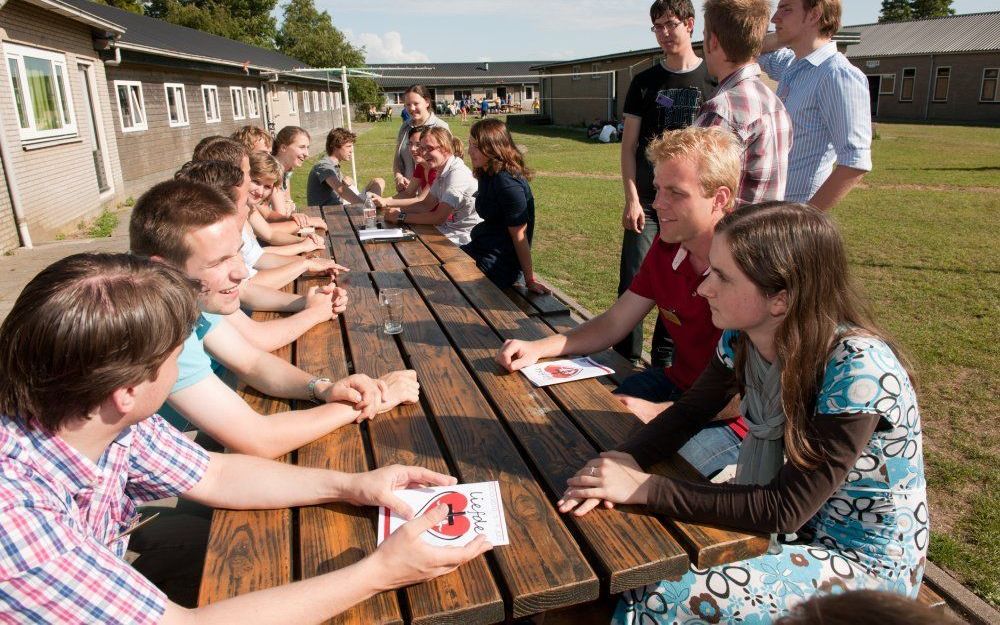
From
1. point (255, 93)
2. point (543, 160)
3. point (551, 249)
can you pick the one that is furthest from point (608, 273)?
point (255, 93)

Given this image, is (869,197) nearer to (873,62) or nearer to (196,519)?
(196,519)

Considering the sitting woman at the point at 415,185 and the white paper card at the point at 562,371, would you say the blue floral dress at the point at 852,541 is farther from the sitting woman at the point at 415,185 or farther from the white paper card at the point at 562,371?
the sitting woman at the point at 415,185

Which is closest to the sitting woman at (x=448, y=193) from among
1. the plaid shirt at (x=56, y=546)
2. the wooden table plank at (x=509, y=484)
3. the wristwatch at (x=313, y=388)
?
the wooden table plank at (x=509, y=484)

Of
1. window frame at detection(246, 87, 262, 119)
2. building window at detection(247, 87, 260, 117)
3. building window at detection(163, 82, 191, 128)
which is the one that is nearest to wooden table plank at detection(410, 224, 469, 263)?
building window at detection(163, 82, 191, 128)

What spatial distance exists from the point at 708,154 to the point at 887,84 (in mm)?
41549

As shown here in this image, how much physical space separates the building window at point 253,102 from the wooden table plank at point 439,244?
76.6 feet

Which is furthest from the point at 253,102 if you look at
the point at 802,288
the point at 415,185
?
the point at 802,288

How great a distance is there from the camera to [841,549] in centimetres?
168

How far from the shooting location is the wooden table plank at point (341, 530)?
130 centimetres

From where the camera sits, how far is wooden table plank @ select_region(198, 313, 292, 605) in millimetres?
1362

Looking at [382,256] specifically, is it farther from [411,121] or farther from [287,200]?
[411,121]

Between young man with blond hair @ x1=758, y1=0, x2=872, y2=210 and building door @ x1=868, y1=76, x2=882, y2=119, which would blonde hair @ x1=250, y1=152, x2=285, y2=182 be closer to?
young man with blond hair @ x1=758, y1=0, x2=872, y2=210

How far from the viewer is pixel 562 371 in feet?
7.83

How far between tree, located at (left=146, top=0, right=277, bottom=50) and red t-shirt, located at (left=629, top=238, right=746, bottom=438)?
53001 millimetres
